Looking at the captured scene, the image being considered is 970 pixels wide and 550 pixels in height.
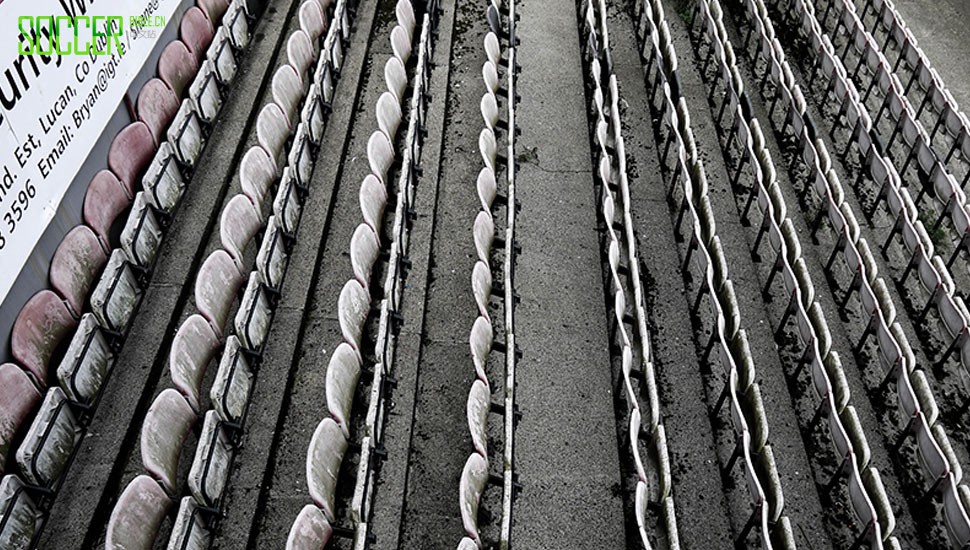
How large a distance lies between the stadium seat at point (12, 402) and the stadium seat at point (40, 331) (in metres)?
0.12

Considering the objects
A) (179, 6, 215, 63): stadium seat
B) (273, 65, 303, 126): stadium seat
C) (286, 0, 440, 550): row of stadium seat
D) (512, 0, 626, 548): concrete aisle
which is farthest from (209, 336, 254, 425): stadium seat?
(179, 6, 215, 63): stadium seat

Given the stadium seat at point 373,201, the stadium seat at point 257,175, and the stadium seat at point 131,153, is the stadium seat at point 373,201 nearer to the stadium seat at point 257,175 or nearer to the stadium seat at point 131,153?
the stadium seat at point 257,175

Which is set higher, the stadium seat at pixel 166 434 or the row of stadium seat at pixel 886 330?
the row of stadium seat at pixel 886 330

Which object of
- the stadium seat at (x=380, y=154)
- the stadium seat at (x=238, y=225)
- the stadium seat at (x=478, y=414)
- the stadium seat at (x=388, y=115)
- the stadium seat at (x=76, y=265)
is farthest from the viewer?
the stadium seat at (x=388, y=115)

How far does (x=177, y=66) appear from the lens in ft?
14.0

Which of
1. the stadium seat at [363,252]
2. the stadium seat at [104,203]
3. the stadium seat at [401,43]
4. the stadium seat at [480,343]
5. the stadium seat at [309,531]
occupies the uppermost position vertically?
the stadium seat at [401,43]

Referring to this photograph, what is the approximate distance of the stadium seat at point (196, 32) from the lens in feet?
14.6

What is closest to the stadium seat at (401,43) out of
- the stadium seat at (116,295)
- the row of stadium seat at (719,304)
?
the row of stadium seat at (719,304)

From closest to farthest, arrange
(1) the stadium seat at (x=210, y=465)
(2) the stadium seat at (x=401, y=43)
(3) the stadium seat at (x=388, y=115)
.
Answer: (1) the stadium seat at (x=210, y=465) → (3) the stadium seat at (x=388, y=115) → (2) the stadium seat at (x=401, y=43)

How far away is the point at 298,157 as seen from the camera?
385 cm

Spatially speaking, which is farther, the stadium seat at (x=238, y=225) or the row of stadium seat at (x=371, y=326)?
the stadium seat at (x=238, y=225)

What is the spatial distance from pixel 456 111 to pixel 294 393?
213 centimetres

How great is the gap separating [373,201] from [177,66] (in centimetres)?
144

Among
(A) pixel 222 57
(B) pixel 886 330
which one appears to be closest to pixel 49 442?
(A) pixel 222 57
